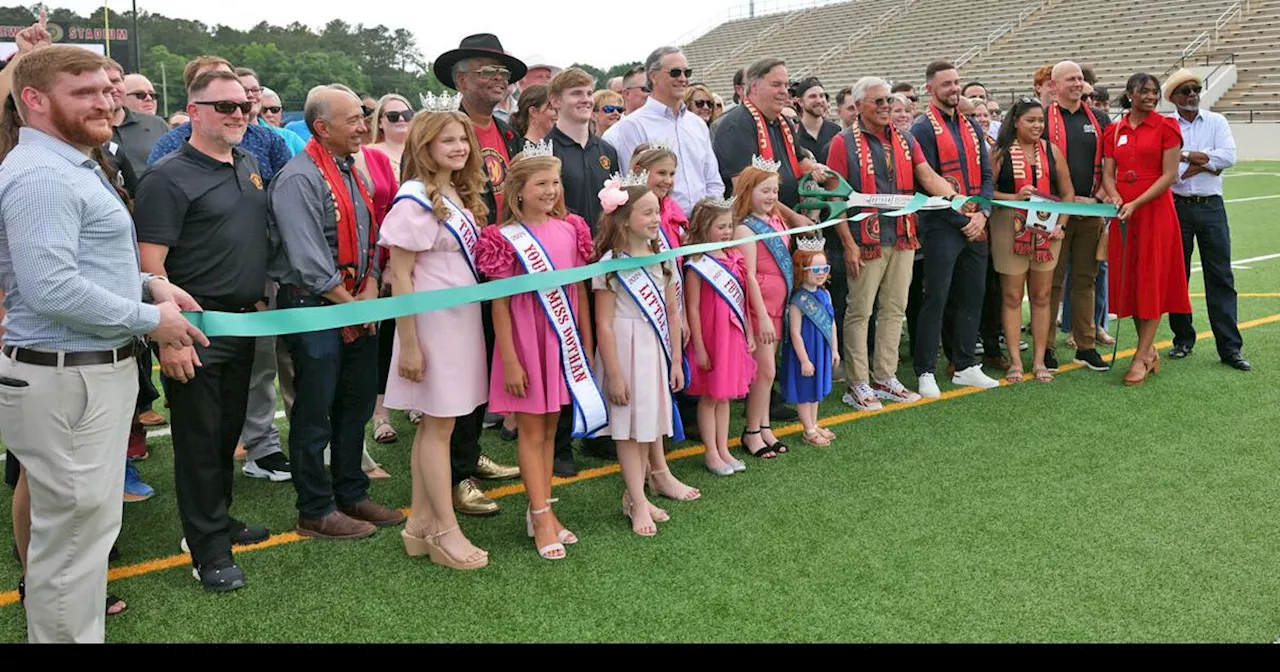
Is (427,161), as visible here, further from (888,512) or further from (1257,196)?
(1257,196)

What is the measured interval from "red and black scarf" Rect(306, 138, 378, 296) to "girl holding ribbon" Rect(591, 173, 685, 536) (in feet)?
3.26

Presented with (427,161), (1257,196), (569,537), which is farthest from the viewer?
(1257,196)

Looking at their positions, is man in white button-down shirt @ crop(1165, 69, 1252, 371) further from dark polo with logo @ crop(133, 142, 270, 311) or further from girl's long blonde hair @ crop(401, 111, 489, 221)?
dark polo with logo @ crop(133, 142, 270, 311)

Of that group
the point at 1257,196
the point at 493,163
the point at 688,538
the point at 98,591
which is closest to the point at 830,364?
the point at 688,538

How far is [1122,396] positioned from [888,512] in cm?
274

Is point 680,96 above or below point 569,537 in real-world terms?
above

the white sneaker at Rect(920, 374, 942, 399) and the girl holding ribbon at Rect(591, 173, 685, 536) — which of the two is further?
the white sneaker at Rect(920, 374, 942, 399)

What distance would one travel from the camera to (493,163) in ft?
16.2

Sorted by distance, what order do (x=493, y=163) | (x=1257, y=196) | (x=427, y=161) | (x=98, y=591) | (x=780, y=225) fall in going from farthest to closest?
(x=1257, y=196) < (x=780, y=225) < (x=493, y=163) < (x=427, y=161) < (x=98, y=591)

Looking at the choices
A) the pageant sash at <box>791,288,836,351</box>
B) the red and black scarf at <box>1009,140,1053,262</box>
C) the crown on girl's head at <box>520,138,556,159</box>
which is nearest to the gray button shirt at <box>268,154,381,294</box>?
the crown on girl's head at <box>520,138,556,159</box>

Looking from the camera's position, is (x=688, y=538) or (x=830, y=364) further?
(x=830, y=364)

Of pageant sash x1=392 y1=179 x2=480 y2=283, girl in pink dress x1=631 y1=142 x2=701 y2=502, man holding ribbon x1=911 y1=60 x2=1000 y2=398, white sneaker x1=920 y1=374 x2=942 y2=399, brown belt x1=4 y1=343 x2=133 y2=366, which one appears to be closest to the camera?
brown belt x1=4 y1=343 x2=133 y2=366

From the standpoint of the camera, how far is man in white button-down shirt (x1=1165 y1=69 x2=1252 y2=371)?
23.2ft

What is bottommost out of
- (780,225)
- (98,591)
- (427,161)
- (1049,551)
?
(1049,551)
